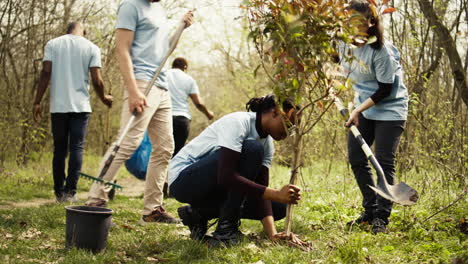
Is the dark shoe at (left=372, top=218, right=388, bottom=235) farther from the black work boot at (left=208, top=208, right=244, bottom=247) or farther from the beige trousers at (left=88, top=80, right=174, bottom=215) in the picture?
the beige trousers at (left=88, top=80, right=174, bottom=215)

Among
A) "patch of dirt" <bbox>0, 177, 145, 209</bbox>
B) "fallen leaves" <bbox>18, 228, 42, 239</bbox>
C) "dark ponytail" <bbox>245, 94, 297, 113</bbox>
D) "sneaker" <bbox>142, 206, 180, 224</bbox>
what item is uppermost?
"dark ponytail" <bbox>245, 94, 297, 113</bbox>

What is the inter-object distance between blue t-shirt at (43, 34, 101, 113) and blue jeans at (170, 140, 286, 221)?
234 centimetres

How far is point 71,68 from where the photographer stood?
5418 mm

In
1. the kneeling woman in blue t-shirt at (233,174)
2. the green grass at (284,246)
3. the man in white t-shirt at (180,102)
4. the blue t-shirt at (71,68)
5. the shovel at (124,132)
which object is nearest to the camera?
the green grass at (284,246)

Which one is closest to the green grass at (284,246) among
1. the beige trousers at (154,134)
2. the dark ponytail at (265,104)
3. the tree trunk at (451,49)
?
the beige trousers at (154,134)

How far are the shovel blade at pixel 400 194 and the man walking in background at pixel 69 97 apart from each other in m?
3.11

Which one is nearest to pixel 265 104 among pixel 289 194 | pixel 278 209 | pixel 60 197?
pixel 289 194

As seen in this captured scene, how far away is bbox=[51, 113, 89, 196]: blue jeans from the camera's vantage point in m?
5.30

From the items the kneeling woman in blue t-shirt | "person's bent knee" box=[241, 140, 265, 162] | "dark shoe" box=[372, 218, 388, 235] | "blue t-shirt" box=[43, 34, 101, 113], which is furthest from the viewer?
"blue t-shirt" box=[43, 34, 101, 113]

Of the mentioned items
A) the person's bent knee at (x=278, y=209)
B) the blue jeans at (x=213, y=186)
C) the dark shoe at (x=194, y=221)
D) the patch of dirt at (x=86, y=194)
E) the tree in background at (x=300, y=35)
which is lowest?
the patch of dirt at (x=86, y=194)

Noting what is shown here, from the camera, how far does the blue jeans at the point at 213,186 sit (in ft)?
10.6

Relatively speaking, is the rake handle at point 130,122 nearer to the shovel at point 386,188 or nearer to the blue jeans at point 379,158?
the shovel at point 386,188

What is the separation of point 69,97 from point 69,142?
0.50 meters

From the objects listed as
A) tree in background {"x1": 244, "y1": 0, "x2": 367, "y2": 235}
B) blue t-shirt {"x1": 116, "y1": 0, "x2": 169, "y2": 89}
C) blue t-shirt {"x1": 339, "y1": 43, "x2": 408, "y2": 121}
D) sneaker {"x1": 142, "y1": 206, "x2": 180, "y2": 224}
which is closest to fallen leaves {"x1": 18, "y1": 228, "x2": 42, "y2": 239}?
sneaker {"x1": 142, "y1": 206, "x2": 180, "y2": 224}
